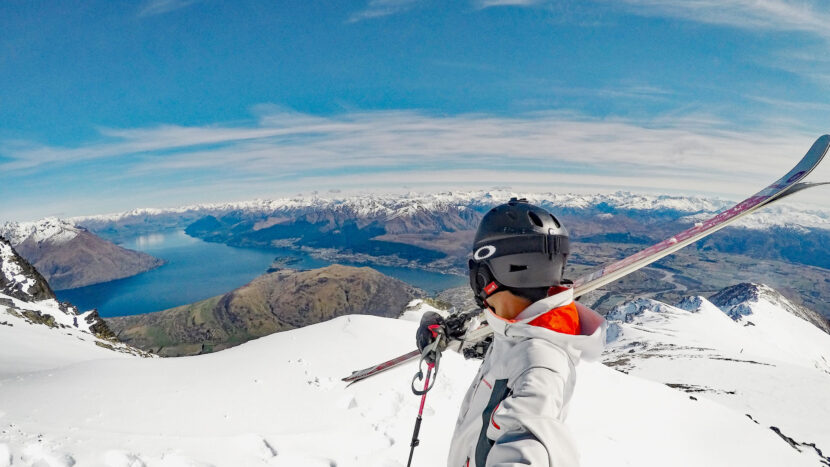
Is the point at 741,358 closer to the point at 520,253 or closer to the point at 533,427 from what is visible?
the point at 520,253

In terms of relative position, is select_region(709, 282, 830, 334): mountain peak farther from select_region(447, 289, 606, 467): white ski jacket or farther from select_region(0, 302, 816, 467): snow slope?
select_region(447, 289, 606, 467): white ski jacket

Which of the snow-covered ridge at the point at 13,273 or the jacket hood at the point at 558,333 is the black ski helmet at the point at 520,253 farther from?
the snow-covered ridge at the point at 13,273

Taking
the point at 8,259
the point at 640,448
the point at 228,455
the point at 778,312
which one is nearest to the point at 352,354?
the point at 228,455

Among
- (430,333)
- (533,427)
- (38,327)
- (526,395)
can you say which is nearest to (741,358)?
(430,333)

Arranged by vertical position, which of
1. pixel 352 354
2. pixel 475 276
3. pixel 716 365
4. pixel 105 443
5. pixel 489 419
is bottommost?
pixel 716 365

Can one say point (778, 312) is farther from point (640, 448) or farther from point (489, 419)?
point (489, 419)

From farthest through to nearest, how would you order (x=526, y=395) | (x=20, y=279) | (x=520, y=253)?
(x=20, y=279)
(x=520, y=253)
(x=526, y=395)

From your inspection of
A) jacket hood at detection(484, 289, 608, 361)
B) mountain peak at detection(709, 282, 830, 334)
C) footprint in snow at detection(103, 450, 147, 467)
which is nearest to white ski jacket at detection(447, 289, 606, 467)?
jacket hood at detection(484, 289, 608, 361)
